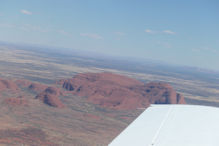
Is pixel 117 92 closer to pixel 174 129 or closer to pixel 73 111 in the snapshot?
pixel 73 111

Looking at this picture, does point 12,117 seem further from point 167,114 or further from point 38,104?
point 167,114

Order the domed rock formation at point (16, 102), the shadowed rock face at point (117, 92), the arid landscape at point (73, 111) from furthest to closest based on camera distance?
the shadowed rock face at point (117, 92) → the domed rock formation at point (16, 102) → the arid landscape at point (73, 111)

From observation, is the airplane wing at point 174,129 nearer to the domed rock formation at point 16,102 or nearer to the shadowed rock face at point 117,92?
the domed rock formation at point 16,102

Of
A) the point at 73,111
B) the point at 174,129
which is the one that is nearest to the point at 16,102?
the point at 73,111

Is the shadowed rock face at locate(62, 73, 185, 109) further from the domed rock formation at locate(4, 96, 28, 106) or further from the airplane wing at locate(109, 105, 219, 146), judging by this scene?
the airplane wing at locate(109, 105, 219, 146)

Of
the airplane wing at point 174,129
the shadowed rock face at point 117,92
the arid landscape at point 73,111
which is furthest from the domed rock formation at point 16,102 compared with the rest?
the airplane wing at point 174,129

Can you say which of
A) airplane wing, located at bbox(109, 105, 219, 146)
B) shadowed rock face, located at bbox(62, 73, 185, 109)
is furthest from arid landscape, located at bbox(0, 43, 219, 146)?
airplane wing, located at bbox(109, 105, 219, 146)
